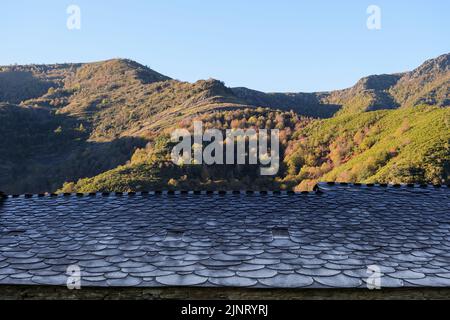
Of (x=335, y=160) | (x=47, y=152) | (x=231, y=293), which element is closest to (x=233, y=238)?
(x=231, y=293)

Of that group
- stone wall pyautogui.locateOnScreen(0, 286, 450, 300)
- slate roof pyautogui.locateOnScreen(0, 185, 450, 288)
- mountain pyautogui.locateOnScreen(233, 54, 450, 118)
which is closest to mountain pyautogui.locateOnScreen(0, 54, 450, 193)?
mountain pyautogui.locateOnScreen(233, 54, 450, 118)

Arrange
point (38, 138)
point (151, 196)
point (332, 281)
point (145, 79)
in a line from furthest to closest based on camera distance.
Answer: point (145, 79) → point (38, 138) → point (151, 196) → point (332, 281)

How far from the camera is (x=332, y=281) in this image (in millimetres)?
5352

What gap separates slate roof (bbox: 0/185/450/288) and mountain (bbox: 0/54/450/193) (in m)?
29.6

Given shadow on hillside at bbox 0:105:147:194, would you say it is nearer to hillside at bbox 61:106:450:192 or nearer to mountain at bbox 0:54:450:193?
mountain at bbox 0:54:450:193

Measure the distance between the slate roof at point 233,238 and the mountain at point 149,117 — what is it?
97.2 feet

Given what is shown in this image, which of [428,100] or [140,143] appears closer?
[140,143]

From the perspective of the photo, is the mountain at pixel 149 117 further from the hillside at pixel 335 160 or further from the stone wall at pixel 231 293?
the stone wall at pixel 231 293

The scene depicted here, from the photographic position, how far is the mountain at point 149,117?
50125 millimetres

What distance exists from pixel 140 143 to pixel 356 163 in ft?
96.8

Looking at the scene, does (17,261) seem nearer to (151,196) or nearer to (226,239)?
(226,239)

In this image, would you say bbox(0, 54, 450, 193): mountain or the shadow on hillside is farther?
the shadow on hillside

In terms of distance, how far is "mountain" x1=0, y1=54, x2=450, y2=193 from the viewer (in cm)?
5012
